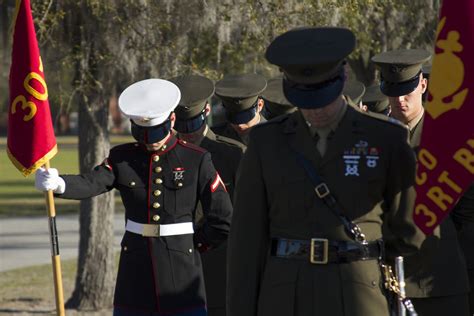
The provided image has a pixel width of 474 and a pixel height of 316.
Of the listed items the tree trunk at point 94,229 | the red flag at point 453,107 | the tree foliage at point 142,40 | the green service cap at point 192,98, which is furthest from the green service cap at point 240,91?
the red flag at point 453,107

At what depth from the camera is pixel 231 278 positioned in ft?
16.1

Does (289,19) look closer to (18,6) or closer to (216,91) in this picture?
(216,91)

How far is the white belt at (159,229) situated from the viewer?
673 cm

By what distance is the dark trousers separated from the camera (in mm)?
6344

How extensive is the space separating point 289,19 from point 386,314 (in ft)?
17.8

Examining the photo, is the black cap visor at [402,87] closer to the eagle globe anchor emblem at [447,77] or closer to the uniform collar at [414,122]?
the uniform collar at [414,122]

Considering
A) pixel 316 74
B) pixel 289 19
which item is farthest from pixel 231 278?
pixel 289 19

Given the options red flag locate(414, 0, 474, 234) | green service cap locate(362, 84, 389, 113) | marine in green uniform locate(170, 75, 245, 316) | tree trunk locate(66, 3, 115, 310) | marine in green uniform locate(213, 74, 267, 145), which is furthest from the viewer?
tree trunk locate(66, 3, 115, 310)

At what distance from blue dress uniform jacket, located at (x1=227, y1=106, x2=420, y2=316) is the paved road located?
10084 mm

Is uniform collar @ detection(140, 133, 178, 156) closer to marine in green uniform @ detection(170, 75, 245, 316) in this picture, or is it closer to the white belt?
the white belt

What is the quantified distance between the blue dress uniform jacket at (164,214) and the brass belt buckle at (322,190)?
194cm

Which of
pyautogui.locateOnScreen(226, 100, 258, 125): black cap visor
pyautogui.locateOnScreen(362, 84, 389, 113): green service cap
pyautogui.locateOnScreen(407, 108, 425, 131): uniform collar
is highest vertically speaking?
pyautogui.locateOnScreen(407, 108, 425, 131): uniform collar

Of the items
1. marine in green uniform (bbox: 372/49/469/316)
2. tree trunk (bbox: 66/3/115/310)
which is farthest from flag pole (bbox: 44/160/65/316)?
tree trunk (bbox: 66/3/115/310)

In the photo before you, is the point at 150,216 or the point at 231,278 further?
the point at 150,216
